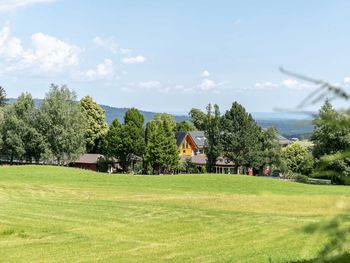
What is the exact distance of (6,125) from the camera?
6456 cm

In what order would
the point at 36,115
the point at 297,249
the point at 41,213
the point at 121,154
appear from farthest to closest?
the point at 121,154 < the point at 36,115 < the point at 41,213 < the point at 297,249

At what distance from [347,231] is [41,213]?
23.2m

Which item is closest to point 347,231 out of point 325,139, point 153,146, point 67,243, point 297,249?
point 297,249

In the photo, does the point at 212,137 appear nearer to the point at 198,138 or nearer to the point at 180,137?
the point at 180,137

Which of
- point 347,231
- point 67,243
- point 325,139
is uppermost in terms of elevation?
point 325,139

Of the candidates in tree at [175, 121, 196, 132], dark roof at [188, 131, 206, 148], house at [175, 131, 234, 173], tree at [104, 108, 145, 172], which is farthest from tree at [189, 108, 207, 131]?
tree at [104, 108, 145, 172]

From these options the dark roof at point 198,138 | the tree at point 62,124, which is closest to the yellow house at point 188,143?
the dark roof at point 198,138

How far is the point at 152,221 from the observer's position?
21.2 metres

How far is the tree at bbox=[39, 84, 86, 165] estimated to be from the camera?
6075cm

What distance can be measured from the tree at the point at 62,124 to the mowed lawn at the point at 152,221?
2149cm

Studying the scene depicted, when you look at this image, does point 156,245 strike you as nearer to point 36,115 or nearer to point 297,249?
point 297,249

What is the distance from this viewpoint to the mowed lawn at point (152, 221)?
13680 millimetres

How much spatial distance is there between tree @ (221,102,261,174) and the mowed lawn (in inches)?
1019

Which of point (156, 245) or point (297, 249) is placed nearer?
point (297, 249)
